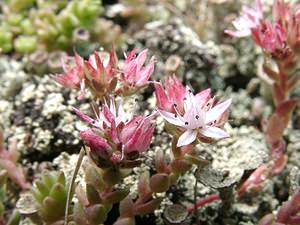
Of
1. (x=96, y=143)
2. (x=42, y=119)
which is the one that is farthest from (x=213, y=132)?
(x=42, y=119)

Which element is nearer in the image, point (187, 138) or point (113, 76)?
point (187, 138)

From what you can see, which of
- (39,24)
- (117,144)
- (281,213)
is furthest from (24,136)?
(281,213)

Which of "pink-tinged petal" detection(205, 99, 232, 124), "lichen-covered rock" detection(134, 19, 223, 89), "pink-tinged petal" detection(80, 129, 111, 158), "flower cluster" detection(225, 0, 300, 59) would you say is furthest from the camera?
"lichen-covered rock" detection(134, 19, 223, 89)

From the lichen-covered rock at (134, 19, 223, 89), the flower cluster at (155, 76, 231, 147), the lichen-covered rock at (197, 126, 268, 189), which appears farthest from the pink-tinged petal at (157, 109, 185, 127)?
the lichen-covered rock at (134, 19, 223, 89)

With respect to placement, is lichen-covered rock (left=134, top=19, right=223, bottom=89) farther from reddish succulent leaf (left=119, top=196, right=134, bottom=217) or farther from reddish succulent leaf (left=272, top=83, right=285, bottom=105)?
reddish succulent leaf (left=119, top=196, right=134, bottom=217)

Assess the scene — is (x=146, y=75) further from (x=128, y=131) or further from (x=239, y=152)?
(x=239, y=152)

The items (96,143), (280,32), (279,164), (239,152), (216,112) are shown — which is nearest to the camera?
(96,143)
